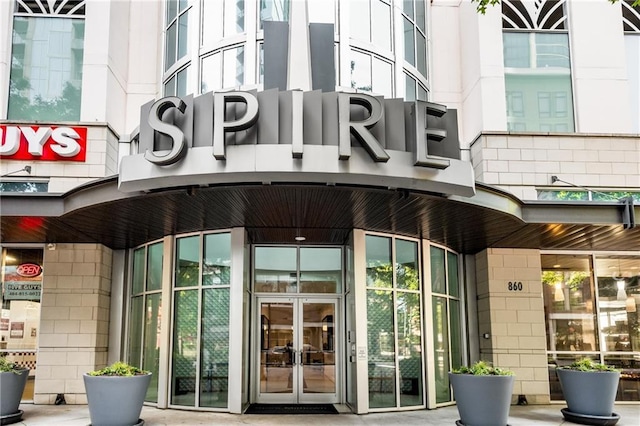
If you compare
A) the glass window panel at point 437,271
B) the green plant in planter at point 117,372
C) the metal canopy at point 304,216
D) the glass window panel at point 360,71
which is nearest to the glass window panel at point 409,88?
the glass window panel at point 360,71

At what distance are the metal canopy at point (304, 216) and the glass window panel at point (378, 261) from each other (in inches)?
12.4

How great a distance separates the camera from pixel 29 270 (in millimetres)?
12836

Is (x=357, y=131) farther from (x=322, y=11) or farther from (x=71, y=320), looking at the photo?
(x=71, y=320)

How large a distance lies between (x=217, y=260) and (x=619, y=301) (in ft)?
30.0

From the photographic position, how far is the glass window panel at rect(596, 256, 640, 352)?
13.2 meters

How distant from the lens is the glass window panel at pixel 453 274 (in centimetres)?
1327

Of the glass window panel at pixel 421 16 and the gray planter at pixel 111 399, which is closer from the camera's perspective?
the gray planter at pixel 111 399

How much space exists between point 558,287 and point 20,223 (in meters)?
11.4

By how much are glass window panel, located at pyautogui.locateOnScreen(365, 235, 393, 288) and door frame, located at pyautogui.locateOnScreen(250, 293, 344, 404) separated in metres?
1.36

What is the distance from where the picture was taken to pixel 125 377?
29.9 feet

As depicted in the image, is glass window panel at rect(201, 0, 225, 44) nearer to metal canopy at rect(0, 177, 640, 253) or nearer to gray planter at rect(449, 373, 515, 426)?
metal canopy at rect(0, 177, 640, 253)

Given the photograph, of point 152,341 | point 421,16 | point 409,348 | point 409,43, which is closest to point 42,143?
point 152,341

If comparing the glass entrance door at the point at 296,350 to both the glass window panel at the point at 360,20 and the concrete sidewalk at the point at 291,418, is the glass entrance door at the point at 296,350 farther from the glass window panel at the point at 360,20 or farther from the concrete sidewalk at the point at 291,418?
the glass window panel at the point at 360,20

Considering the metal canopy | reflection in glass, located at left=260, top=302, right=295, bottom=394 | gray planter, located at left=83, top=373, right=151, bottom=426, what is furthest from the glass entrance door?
gray planter, located at left=83, top=373, right=151, bottom=426
